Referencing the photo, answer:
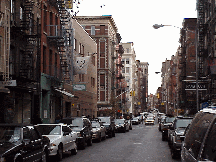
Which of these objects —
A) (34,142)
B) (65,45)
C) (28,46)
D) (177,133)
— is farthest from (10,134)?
(65,45)

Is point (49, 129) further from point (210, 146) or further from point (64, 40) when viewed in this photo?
point (64, 40)

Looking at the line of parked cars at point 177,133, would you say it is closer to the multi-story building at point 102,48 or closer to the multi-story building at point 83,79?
the multi-story building at point 83,79

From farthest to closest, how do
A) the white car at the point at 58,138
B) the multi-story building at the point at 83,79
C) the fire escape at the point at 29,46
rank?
the multi-story building at the point at 83,79, the fire escape at the point at 29,46, the white car at the point at 58,138

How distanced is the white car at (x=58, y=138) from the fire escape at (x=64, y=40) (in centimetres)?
1728

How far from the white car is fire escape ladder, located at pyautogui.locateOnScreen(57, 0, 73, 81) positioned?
17849mm

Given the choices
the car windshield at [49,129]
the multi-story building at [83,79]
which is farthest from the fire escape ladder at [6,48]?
the multi-story building at [83,79]

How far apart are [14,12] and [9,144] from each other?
16925mm

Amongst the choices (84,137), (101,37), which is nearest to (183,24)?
(101,37)

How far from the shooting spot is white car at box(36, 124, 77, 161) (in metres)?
15.4

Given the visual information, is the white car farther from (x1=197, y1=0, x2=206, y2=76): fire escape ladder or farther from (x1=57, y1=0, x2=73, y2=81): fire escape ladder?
(x1=197, y1=0, x2=206, y2=76): fire escape ladder

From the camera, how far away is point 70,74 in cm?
3691

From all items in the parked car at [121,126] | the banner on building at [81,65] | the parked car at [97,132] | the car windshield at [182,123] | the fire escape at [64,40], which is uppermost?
the fire escape at [64,40]

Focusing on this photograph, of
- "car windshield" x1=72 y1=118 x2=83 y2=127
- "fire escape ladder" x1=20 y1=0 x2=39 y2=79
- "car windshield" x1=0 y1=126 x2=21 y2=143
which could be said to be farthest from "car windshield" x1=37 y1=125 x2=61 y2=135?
"fire escape ladder" x1=20 y1=0 x2=39 y2=79

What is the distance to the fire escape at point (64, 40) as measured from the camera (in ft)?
115
